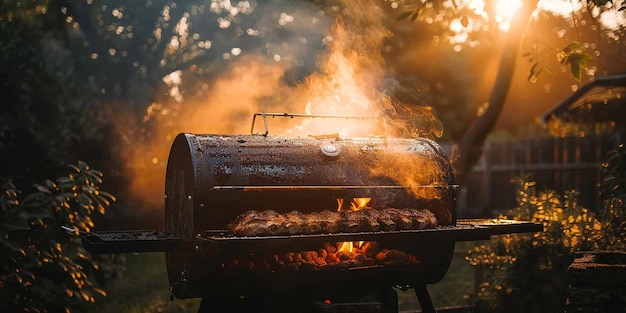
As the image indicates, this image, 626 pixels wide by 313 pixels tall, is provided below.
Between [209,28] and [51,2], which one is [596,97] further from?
[51,2]

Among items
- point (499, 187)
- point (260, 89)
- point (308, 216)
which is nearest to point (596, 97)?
point (499, 187)

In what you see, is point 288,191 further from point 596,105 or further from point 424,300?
point 596,105

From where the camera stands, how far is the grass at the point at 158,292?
10.9 meters

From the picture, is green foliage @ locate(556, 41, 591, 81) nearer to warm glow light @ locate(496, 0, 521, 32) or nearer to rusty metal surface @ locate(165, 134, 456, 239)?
rusty metal surface @ locate(165, 134, 456, 239)

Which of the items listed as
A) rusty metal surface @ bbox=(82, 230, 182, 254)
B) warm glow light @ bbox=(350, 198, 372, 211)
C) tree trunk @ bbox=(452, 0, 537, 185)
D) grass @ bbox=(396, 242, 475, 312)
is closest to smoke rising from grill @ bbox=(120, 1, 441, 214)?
tree trunk @ bbox=(452, 0, 537, 185)

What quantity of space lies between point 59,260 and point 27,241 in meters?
0.41

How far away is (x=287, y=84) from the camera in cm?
1288

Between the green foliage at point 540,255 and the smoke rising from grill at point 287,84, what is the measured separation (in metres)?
1.60

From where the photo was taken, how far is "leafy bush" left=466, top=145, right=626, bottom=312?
8.19 meters

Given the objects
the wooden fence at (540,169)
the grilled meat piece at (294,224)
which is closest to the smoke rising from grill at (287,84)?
the grilled meat piece at (294,224)

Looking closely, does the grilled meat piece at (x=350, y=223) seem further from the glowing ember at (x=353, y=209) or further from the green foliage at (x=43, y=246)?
the green foliage at (x=43, y=246)

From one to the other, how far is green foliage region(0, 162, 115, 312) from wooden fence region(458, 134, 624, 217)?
23.4ft

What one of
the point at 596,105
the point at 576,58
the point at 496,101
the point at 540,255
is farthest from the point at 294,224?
the point at 596,105

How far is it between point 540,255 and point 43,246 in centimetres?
559
